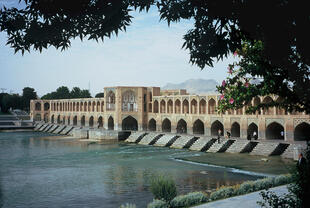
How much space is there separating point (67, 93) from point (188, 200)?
73596 millimetres

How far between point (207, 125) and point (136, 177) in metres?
16.5

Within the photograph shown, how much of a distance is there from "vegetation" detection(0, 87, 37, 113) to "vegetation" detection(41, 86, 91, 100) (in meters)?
4.43

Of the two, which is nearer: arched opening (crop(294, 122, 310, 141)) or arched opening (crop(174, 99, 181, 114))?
arched opening (crop(294, 122, 310, 141))

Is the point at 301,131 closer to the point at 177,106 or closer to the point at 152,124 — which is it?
the point at 177,106

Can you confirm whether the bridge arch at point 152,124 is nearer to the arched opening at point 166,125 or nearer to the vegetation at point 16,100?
the arched opening at point 166,125

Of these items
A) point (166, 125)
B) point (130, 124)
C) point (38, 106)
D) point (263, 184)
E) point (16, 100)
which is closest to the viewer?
point (263, 184)

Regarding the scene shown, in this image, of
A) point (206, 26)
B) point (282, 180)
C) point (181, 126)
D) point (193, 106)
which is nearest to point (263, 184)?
point (282, 180)

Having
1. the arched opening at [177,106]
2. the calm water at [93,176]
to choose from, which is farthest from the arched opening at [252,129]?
the arched opening at [177,106]

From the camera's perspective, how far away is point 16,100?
8062 centimetres

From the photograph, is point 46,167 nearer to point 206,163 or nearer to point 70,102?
point 206,163

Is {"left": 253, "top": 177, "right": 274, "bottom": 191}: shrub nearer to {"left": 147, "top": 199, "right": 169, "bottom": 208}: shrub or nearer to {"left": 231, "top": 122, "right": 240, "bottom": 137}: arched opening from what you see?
{"left": 147, "top": 199, "right": 169, "bottom": 208}: shrub

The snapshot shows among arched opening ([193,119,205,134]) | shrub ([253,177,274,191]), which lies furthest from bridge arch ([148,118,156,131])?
shrub ([253,177,274,191])

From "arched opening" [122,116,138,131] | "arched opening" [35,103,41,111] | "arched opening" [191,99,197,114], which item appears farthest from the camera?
"arched opening" [35,103,41,111]

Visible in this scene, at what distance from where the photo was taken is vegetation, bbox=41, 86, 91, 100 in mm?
80075
